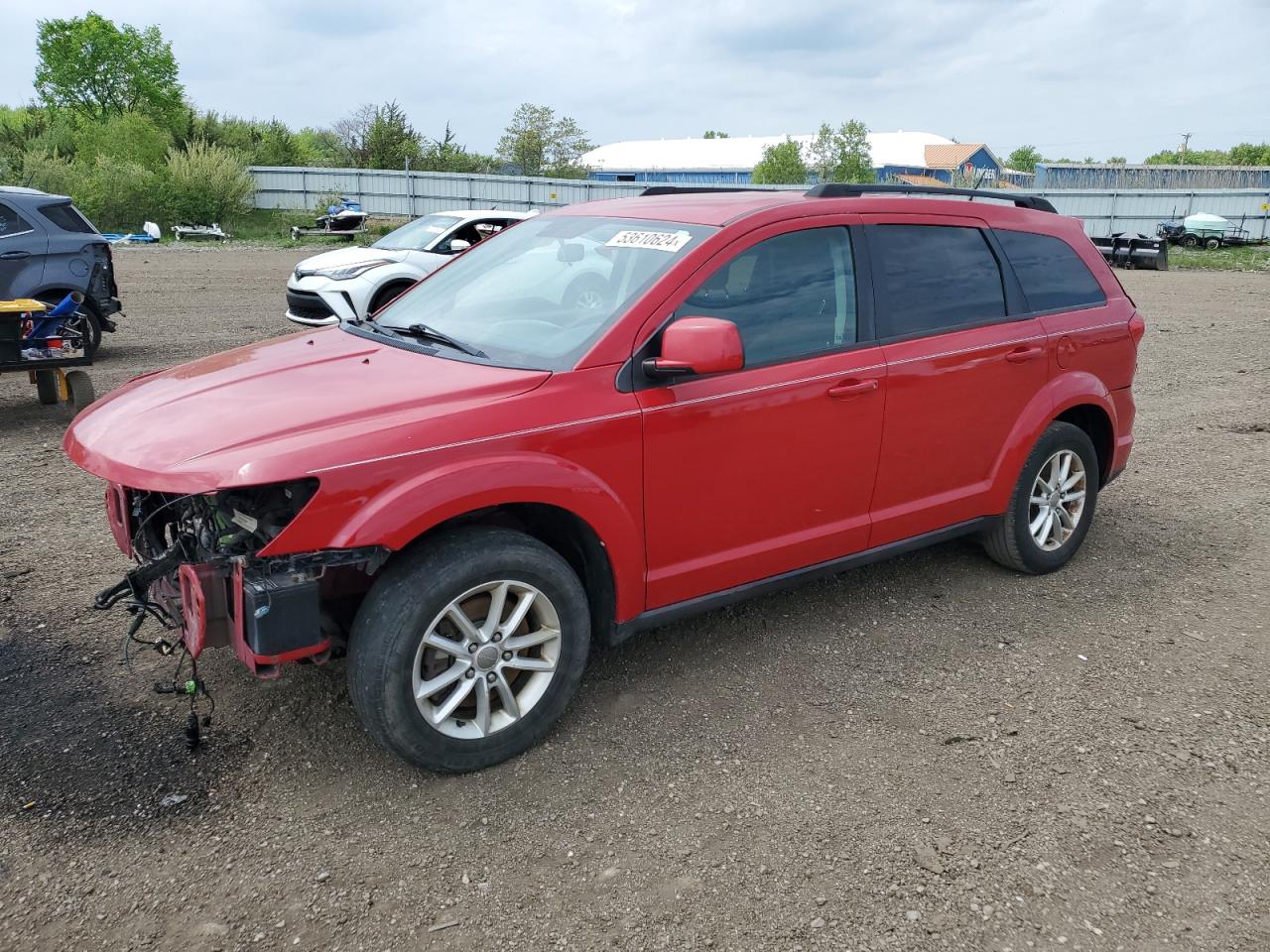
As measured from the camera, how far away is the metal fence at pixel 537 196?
35.9 meters

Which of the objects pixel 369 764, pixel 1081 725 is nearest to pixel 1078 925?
pixel 1081 725

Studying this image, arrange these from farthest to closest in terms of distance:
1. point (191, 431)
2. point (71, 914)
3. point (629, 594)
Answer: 1. point (629, 594)
2. point (191, 431)
3. point (71, 914)

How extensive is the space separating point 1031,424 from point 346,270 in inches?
372

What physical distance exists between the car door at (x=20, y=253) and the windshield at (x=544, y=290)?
7.57 metres

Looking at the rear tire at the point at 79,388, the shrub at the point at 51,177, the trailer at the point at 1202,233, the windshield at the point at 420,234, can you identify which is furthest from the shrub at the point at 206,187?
the trailer at the point at 1202,233

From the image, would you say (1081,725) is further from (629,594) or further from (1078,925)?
(629,594)

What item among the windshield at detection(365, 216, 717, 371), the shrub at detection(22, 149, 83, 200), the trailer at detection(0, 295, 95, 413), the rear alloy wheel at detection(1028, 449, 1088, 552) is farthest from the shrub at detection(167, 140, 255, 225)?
the rear alloy wheel at detection(1028, 449, 1088, 552)

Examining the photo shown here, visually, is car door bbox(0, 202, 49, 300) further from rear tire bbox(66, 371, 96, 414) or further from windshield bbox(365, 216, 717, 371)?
windshield bbox(365, 216, 717, 371)

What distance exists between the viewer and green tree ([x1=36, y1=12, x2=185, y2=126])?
226 feet

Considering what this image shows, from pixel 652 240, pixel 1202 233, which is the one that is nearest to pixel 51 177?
pixel 652 240

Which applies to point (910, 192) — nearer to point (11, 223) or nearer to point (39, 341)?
point (39, 341)

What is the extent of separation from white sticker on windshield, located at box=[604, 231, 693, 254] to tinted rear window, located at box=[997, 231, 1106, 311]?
5.89 ft

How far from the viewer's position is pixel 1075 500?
16.7 feet

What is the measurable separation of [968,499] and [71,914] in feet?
12.4
